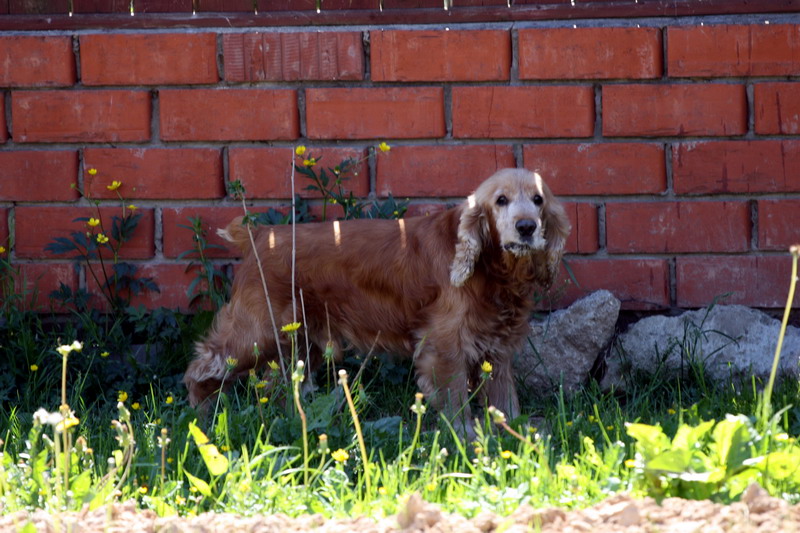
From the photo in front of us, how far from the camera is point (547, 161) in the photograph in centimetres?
365

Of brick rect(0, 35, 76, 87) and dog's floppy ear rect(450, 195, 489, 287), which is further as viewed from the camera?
brick rect(0, 35, 76, 87)

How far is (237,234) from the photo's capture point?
11.3ft

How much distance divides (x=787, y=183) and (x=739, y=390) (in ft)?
2.82

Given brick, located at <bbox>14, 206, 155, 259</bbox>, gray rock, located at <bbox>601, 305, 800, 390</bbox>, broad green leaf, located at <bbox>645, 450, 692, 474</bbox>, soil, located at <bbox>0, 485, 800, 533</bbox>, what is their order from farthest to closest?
1. brick, located at <bbox>14, 206, 155, 259</bbox>
2. gray rock, located at <bbox>601, 305, 800, 390</bbox>
3. broad green leaf, located at <bbox>645, 450, 692, 474</bbox>
4. soil, located at <bbox>0, 485, 800, 533</bbox>

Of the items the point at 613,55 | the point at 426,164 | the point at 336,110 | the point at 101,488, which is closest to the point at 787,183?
the point at 613,55

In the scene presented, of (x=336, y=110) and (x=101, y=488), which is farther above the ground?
(x=336, y=110)

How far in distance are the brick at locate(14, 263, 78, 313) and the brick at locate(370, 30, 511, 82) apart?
4.85 ft

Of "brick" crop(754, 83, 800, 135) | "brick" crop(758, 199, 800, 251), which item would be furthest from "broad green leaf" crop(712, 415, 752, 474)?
"brick" crop(754, 83, 800, 135)

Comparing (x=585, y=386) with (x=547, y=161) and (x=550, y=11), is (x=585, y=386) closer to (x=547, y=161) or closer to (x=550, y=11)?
(x=547, y=161)

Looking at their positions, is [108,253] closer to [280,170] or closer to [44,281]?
[44,281]

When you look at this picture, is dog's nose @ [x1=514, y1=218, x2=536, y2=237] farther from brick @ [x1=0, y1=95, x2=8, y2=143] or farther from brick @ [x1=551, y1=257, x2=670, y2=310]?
brick @ [x1=0, y1=95, x2=8, y2=143]

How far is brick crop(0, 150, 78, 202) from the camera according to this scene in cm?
373

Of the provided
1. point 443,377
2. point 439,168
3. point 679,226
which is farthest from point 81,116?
point 679,226

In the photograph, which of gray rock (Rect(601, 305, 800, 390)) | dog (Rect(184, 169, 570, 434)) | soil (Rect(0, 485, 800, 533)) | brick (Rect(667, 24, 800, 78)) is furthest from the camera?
brick (Rect(667, 24, 800, 78))
